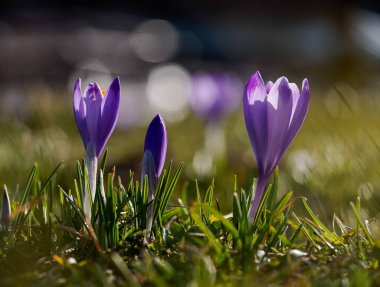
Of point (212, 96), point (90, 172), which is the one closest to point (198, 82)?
point (212, 96)

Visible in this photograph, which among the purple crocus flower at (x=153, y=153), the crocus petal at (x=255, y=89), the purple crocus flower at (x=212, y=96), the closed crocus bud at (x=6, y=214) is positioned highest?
the crocus petal at (x=255, y=89)

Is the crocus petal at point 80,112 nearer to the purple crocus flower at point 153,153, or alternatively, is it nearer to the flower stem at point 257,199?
the purple crocus flower at point 153,153

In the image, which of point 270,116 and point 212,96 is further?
point 212,96

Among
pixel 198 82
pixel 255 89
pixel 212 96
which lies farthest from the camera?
pixel 198 82

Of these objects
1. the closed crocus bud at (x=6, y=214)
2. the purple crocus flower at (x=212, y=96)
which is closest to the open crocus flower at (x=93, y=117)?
the closed crocus bud at (x=6, y=214)

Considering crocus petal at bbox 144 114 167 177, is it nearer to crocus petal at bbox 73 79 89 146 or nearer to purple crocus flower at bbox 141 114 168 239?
purple crocus flower at bbox 141 114 168 239

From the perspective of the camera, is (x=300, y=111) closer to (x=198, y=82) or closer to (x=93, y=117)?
(x=93, y=117)
